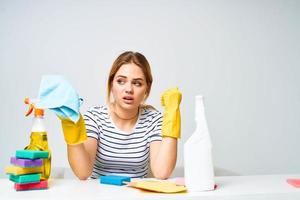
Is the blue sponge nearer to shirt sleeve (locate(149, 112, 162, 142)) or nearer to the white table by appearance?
the white table

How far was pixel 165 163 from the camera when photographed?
1.13 metres

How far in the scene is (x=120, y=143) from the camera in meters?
1.32

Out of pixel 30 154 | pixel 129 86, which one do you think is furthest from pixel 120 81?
pixel 30 154

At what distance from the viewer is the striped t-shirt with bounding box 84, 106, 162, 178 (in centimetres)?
132

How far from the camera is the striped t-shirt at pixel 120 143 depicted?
1.32 meters

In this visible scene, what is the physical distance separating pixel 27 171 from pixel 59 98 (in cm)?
18

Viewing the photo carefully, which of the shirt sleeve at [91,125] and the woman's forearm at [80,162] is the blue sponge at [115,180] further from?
the shirt sleeve at [91,125]

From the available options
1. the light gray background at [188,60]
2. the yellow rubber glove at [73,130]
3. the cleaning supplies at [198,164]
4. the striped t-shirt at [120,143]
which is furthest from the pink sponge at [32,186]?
the light gray background at [188,60]

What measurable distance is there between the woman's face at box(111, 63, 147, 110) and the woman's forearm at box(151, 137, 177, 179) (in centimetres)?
22

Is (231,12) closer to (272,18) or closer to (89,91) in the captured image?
(272,18)

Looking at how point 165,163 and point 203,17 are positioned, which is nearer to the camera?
point 165,163

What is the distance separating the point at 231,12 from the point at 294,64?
43 cm

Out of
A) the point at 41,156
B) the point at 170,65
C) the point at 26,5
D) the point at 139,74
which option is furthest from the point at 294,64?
the point at 41,156

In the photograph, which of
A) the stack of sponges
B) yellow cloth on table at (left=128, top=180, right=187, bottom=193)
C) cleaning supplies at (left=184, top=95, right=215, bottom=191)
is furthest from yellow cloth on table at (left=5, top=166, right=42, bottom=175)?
cleaning supplies at (left=184, top=95, right=215, bottom=191)
